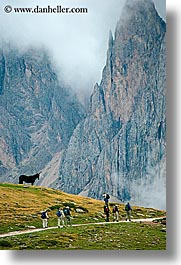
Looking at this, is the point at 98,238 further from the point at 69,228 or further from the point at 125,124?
the point at 125,124

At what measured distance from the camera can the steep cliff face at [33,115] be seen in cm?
517

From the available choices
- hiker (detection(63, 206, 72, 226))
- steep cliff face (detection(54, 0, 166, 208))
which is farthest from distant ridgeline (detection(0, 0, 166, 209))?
hiker (detection(63, 206, 72, 226))

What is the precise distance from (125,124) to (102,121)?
0.49 feet

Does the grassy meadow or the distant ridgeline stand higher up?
the distant ridgeline

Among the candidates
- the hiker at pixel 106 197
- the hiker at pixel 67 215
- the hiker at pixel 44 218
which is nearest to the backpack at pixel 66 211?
the hiker at pixel 67 215

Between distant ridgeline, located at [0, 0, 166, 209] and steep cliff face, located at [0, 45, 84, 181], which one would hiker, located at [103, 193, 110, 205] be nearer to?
distant ridgeline, located at [0, 0, 166, 209]

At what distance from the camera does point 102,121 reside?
517 cm

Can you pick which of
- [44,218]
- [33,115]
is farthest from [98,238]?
[33,115]

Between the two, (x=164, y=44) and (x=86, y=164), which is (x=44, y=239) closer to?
(x=86, y=164)

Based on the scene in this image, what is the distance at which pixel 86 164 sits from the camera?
5.14 metres

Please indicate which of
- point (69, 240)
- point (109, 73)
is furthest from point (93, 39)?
point (69, 240)

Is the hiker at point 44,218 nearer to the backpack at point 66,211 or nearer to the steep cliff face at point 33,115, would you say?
the backpack at point 66,211

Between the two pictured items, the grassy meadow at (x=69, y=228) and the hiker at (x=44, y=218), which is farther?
the hiker at (x=44, y=218)

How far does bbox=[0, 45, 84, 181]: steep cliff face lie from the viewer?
517cm
